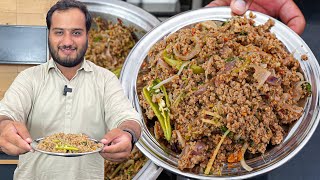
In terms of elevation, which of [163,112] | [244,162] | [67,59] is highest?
[67,59]

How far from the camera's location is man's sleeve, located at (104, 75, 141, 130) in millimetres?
2057

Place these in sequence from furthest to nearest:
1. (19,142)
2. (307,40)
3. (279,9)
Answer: (307,40), (279,9), (19,142)

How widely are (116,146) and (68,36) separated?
47 cm

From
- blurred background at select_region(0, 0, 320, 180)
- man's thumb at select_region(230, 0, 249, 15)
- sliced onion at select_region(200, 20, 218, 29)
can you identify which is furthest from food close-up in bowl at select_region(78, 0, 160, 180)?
man's thumb at select_region(230, 0, 249, 15)

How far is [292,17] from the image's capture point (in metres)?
2.98

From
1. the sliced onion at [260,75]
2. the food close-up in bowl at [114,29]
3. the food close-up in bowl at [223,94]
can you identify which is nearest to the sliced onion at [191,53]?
the food close-up in bowl at [223,94]

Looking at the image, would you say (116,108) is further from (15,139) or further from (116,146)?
(15,139)

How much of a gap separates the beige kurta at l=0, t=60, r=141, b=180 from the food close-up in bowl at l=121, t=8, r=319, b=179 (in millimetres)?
439

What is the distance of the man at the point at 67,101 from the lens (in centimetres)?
201

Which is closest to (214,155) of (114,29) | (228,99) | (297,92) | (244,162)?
(244,162)

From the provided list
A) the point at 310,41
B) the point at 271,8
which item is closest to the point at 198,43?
the point at 271,8

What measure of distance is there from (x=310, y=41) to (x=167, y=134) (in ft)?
4.14

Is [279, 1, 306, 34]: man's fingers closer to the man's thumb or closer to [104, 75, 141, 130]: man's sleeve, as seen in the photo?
the man's thumb

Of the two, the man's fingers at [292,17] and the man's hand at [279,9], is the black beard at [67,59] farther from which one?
the man's fingers at [292,17]
